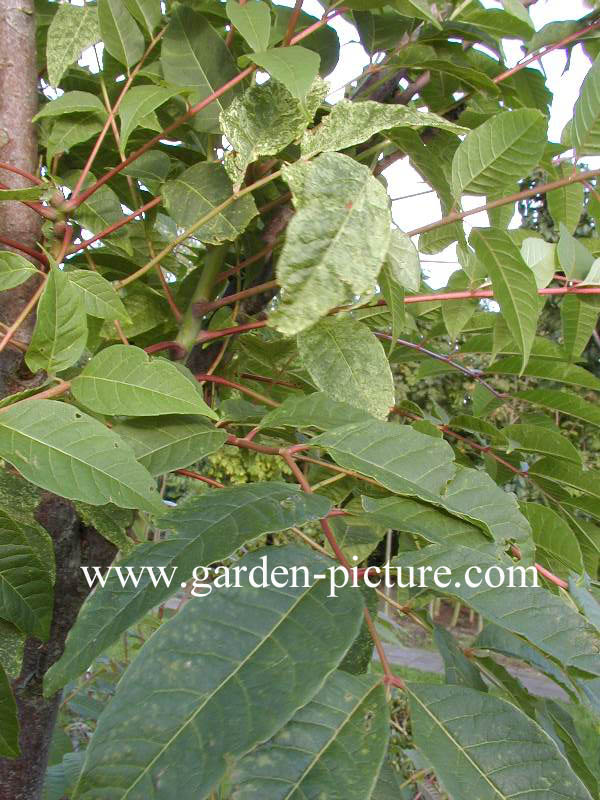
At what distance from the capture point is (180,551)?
Result: 1.23 feet

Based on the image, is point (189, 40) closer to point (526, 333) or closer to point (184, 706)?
point (526, 333)

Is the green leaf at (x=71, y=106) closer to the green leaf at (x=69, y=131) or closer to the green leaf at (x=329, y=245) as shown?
the green leaf at (x=69, y=131)

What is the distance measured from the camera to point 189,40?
63cm

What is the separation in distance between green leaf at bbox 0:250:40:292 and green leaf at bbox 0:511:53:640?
0.64 feet

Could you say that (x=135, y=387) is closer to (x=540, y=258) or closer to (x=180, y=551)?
(x=180, y=551)

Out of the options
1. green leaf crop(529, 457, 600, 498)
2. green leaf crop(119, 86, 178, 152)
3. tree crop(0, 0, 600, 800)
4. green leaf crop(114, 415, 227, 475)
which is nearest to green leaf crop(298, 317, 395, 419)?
tree crop(0, 0, 600, 800)

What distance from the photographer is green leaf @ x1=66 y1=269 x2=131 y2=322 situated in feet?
1.90

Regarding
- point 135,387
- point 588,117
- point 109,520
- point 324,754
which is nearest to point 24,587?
point 109,520

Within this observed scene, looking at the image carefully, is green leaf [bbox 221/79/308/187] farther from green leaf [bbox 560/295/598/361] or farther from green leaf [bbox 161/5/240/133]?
green leaf [bbox 560/295/598/361]

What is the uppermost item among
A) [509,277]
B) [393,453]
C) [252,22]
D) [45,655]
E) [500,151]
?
[252,22]

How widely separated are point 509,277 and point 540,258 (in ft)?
0.36

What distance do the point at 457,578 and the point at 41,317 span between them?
0.34m

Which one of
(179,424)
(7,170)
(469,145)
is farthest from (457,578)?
(7,170)

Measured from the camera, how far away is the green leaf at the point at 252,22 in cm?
53
